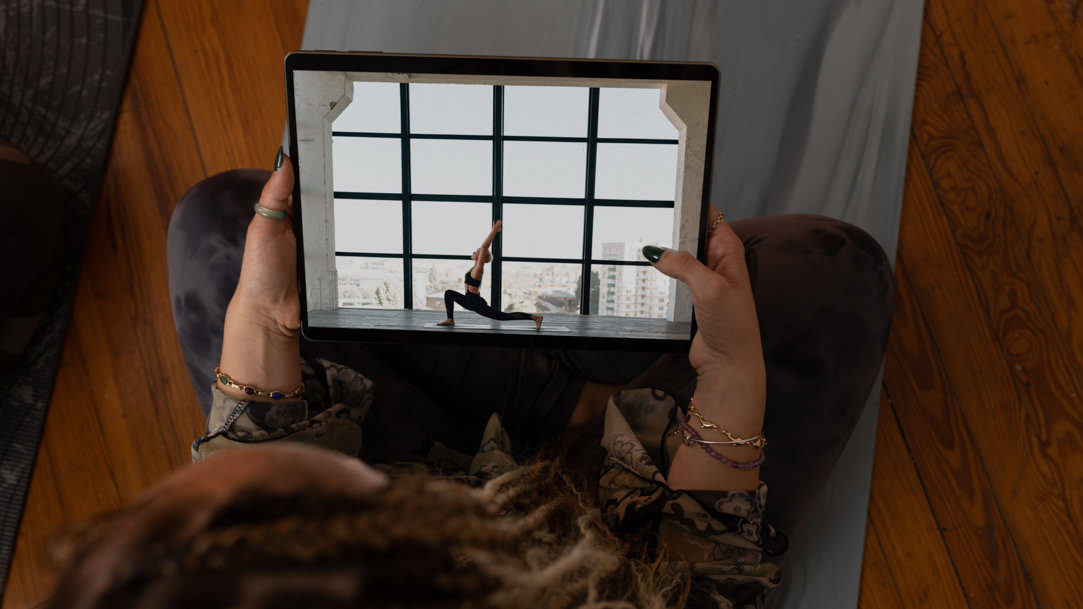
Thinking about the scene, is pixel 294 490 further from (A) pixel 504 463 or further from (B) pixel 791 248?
(B) pixel 791 248

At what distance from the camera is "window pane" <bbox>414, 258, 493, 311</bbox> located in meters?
0.61

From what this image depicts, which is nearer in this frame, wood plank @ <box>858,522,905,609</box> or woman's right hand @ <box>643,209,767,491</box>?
woman's right hand @ <box>643,209,767,491</box>

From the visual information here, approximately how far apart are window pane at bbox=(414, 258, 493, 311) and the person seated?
134mm

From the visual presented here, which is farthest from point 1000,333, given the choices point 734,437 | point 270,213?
point 270,213

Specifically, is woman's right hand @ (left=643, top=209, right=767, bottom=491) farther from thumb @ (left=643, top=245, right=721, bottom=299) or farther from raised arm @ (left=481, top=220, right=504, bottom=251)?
raised arm @ (left=481, top=220, right=504, bottom=251)

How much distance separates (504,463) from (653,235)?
0.90 feet

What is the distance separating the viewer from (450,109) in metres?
0.58

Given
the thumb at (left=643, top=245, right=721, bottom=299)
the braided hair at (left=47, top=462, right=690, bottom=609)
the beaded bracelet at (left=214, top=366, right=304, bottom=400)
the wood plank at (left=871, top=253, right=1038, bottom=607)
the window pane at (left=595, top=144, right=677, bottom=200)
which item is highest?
the window pane at (left=595, top=144, right=677, bottom=200)

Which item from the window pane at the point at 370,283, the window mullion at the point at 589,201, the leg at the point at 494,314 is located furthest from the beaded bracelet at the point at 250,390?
the window mullion at the point at 589,201

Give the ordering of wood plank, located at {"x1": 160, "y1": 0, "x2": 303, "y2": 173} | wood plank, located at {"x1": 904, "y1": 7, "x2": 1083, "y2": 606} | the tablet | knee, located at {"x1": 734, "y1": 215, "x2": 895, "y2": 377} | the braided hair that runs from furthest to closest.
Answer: wood plank, located at {"x1": 160, "y1": 0, "x2": 303, "y2": 173}
wood plank, located at {"x1": 904, "y1": 7, "x2": 1083, "y2": 606}
knee, located at {"x1": 734, "y1": 215, "x2": 895, "y2": 377}
the tablet
the braided hair

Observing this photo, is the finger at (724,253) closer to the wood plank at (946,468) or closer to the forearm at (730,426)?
the forearm at (730,426)

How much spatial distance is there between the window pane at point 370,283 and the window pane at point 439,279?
0.02 m

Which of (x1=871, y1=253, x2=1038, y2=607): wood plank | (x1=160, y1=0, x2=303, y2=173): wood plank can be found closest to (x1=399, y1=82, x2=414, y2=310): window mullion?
(x1=160, y1=0, x2=303, y2=173): wood plank

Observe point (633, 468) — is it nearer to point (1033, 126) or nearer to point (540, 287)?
point (540, 287)
